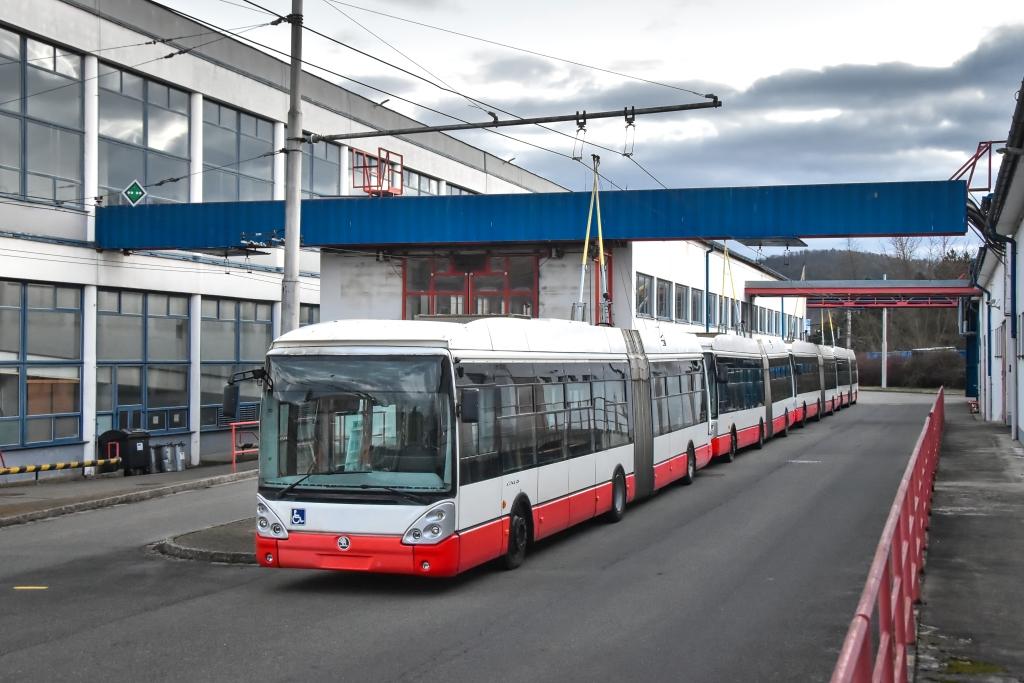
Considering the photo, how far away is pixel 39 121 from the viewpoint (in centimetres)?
2984

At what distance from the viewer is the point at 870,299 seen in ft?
239

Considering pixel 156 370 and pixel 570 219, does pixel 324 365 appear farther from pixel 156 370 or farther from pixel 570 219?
pixel 156 370

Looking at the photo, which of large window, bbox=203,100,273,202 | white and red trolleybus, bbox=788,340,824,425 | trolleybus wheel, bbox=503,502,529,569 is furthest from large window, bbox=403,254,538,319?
trolleybus wheel, bbox=503,502,529,569

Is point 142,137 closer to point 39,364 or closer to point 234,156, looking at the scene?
point 234,156

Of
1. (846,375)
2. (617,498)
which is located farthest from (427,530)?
(846,375)

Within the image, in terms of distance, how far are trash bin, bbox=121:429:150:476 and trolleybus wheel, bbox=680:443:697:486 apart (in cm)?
1533

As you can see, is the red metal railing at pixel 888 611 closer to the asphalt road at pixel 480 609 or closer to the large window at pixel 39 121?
the asphalt road at pixel 480 609

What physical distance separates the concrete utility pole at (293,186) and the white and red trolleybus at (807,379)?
2619cm

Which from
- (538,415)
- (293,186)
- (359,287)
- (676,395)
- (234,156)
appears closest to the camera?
(538,415)

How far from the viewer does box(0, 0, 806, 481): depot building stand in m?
29.4

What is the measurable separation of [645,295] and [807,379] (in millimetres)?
7893

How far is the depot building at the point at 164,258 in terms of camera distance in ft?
96.6

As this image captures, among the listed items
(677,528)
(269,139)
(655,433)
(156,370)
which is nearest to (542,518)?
(677,528)

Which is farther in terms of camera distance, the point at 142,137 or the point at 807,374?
the point at 807,374
